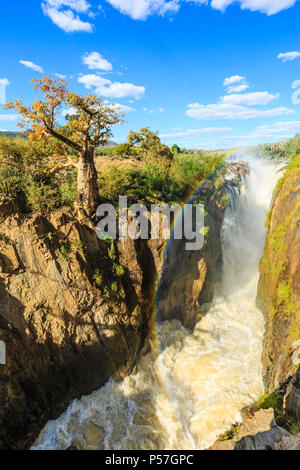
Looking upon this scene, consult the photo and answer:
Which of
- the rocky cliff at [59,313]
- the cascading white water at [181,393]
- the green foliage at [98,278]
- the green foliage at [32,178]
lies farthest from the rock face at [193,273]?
the green foliage at [32,178]

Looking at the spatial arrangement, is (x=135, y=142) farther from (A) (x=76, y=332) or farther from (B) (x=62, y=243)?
(A) (x=76, y=332)

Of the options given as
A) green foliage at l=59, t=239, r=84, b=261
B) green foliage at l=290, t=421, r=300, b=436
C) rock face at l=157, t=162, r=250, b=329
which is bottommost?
green foliage at l=290, t=421, r=300, b=436

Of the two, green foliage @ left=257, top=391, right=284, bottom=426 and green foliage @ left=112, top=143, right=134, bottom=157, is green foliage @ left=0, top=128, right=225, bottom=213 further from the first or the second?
green foliage @ left=257, top=391, right=284, bottom=426

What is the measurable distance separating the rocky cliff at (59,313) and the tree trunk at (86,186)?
68 cm

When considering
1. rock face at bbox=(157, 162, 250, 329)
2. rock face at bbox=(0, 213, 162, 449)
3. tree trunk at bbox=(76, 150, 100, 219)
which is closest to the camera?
rock face at bbox=(0, 213, 162, 449)

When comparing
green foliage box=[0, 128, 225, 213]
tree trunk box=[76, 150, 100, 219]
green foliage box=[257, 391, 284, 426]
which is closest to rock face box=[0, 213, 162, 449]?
tree trunk box=[76, 150, 100, 219]

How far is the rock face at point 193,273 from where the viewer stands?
11.0 metres

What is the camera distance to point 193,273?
1202cm

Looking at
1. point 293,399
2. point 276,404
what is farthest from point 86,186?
point 276,404

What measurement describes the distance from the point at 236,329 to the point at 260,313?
1925 mm

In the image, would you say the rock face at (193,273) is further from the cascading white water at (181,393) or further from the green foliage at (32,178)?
the green foliage at (32,178)

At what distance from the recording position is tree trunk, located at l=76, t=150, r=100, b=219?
8516 millimetres

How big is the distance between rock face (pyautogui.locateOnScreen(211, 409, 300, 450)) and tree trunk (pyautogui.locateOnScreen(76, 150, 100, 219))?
27.4 ft

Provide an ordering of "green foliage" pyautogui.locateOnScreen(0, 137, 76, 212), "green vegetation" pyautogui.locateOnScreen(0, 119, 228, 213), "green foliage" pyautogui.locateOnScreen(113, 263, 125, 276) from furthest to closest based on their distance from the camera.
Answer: "green foliage" pyautogui.locateOnScreen(113, 263, 125, 276) < "green vegetation" pyautogui.locateOnScreen(0, 119, 228, 213) < "green foliage" pyautogui.locateOnScreen(0, 137, 76, 212)
